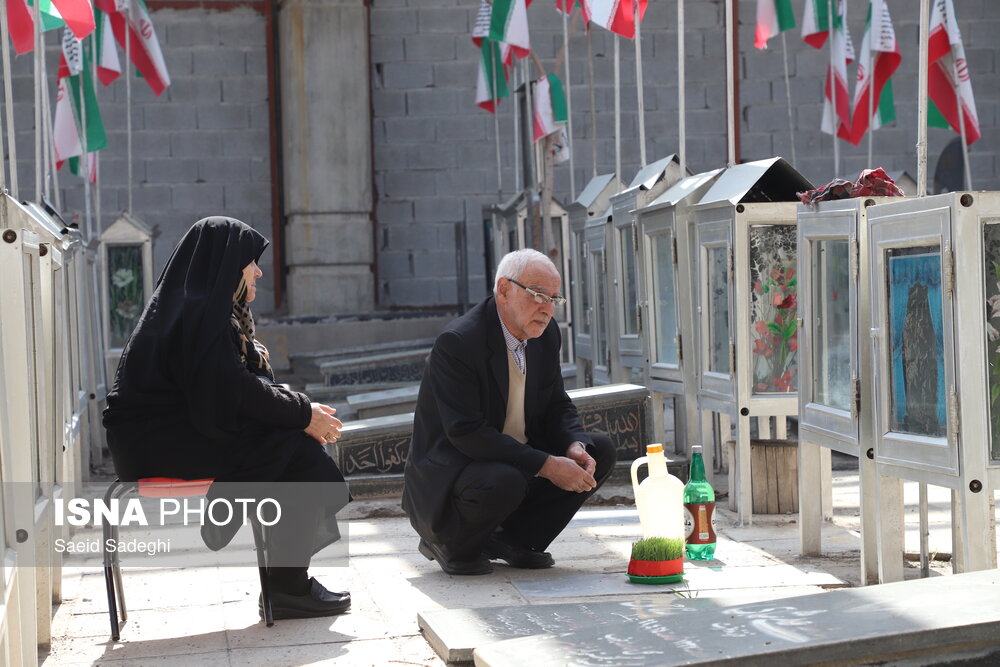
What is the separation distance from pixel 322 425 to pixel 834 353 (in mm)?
2069

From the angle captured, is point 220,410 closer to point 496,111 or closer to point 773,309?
point 773,309

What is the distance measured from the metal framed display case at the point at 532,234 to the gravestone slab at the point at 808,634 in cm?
711

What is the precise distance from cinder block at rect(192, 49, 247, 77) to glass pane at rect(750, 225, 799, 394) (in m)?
9.62

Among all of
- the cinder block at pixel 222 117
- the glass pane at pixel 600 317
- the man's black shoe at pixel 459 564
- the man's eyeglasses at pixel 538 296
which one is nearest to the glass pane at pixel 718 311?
the man's eyeglasses at pixel 538 296

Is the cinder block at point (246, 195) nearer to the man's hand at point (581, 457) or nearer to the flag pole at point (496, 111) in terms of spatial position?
the flag pole at point (496, 111)

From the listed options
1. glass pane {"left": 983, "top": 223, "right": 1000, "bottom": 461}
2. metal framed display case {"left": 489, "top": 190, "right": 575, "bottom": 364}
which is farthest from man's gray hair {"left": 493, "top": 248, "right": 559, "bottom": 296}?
metal framed display case {"left": 489, "top": 190, "right": 575, "bottom": 364}

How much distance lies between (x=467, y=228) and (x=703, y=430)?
8.45 metres

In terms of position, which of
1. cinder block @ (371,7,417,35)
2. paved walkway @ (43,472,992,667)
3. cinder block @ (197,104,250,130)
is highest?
cinder block @ (371,7,417,35)

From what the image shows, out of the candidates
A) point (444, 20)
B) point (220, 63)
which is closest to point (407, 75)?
point (444, 20)

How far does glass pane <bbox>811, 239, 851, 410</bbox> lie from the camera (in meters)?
5.29

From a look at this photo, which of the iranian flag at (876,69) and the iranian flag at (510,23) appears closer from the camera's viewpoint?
the iranian flag at (510,23)

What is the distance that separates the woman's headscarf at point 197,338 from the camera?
4.43 m

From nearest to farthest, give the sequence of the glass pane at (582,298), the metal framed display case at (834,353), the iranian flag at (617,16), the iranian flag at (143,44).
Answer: the metal framed display case at (834,353) < the iranian flag at (617,16) < the glass pane at (582,298) < the iranian flag at (143,44)

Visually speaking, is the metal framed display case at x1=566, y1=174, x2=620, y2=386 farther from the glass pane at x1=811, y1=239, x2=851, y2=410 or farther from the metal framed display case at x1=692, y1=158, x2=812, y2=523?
the glass pane at x1=811, y1=239, x2=851, y2=410
